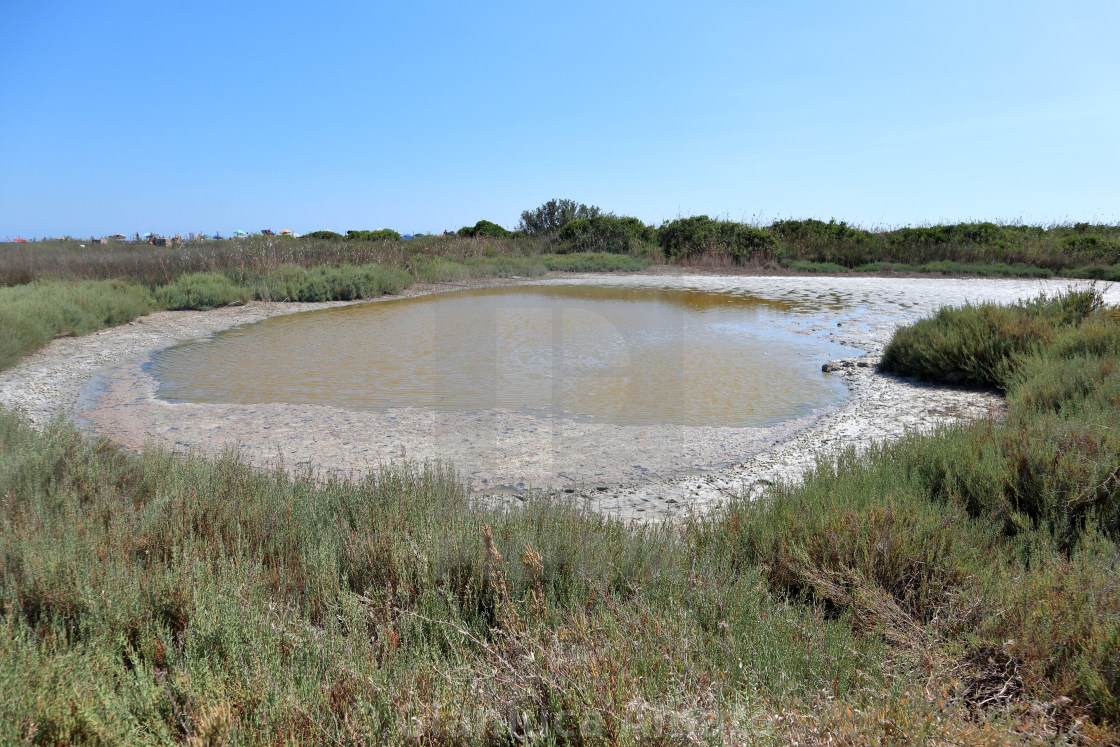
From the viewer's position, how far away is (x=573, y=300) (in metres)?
18.0

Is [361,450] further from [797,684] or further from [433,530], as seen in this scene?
[797,684]

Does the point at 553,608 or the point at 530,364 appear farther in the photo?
the point at 530,364

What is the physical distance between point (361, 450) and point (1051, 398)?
6.24 metres

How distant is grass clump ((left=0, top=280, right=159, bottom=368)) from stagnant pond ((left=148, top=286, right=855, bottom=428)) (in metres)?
1.88

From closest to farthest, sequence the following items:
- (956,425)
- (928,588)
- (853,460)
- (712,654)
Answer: (712,654), (928,588), (853,460), (956,425)

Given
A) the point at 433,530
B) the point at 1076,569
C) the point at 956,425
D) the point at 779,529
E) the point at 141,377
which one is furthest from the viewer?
the point at 141,377

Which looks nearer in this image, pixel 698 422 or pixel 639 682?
pixel 639 682

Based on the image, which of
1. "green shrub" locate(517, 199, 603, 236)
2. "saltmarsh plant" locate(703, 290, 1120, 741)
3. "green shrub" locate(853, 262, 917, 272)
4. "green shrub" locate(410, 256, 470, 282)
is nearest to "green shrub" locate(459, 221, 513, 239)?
"green shrub" locate(517, 199, 603, 236)

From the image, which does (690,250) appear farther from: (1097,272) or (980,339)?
(980,339)

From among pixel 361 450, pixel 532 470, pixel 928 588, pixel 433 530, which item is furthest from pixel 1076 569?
pixel 361 450

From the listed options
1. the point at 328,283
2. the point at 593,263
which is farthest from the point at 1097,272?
the point at 328,283

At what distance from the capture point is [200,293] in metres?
15.8

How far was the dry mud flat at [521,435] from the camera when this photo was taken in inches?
202

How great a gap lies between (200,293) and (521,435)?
507 inches
